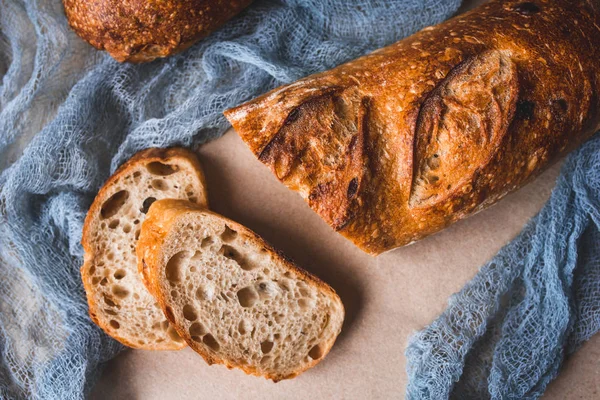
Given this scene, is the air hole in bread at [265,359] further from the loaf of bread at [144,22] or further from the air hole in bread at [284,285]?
the loaf of bread at [144,22]

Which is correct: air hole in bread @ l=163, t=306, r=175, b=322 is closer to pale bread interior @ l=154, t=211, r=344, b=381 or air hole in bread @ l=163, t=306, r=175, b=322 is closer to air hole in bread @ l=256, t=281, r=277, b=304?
pale bread interior @ l=154, t=211, r=344, b=381

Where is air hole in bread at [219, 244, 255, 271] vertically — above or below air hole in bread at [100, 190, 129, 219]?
below

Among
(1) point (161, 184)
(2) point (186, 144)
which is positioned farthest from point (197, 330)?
(2) point (186, 144)

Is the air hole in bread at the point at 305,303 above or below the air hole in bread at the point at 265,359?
above

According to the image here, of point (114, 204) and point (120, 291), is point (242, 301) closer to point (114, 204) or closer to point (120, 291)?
point (120, 291)

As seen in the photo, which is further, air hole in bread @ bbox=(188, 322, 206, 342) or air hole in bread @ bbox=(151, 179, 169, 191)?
air hole in bread @ bbox=(151, 179, 169, 191)

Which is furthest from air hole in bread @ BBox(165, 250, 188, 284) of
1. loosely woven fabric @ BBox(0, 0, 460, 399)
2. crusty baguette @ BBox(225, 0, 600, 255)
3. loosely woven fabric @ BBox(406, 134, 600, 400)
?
loosely woven fabric @ BBox(406, 134, 600, 400)

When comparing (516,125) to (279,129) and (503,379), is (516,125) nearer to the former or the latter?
(279,129)

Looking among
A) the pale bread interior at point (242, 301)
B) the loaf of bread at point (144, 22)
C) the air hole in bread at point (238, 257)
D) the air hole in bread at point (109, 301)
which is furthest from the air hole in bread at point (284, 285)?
the loaf of bread at point (144, 22)
